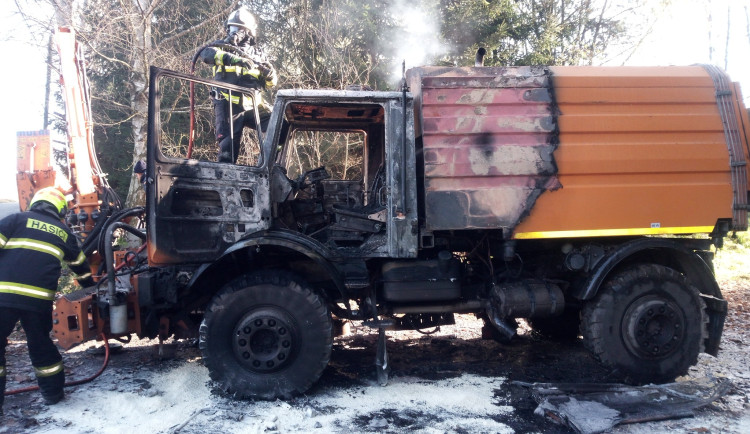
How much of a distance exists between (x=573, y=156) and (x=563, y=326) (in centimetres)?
241

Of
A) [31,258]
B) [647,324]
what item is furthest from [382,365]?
[31,258]

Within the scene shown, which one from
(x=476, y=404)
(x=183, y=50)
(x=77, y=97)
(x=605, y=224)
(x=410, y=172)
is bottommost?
(x=476, y=404)

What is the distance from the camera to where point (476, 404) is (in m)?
3.88

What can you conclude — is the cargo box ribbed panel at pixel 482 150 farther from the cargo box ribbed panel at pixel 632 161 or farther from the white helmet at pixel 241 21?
the white helmet at pixel 241 21

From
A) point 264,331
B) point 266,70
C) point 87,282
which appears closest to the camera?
point 264,331

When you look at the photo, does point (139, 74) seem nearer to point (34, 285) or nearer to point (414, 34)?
point (414, 34)

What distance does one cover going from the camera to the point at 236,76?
455cm

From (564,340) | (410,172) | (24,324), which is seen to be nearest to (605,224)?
(410,172)

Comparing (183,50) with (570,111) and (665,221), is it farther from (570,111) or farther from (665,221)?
(665,221)

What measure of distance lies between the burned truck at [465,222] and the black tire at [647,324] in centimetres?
1

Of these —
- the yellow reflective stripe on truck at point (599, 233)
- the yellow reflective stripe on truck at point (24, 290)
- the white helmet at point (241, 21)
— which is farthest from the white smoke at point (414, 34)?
the yellow reflective stripe on truck at point (24, 290)

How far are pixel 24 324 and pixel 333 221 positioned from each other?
273 centimetres

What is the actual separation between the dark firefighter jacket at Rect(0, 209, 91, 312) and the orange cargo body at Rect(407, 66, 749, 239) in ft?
10.5

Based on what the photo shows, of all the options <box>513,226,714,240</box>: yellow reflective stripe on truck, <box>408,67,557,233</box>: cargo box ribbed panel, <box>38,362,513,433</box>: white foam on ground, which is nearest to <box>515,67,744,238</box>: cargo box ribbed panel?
<box>513,226,714,240</box>: yellow reflective stripe on truck
